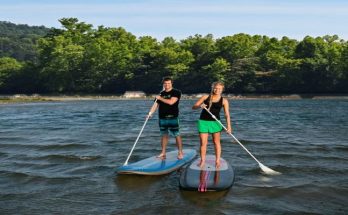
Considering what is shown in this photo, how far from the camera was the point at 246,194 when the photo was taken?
10.1 meters

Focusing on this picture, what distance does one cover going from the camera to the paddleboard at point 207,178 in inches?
396

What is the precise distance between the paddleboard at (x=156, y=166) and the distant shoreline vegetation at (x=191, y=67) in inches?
3362

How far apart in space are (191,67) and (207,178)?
97.7 metres

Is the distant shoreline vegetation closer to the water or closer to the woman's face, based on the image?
the water

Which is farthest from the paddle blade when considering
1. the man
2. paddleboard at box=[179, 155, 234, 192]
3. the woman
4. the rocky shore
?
the rocky shore

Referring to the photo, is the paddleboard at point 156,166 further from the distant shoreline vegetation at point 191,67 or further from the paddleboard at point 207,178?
the distant shoreline vegetation at point 191,67

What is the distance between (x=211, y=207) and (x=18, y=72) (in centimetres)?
11414

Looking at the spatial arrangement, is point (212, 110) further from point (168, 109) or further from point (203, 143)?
point (168, 109)

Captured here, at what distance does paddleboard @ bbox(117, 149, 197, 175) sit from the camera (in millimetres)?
11636

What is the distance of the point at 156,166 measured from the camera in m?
12.1

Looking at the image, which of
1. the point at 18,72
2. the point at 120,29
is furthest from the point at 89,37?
the point at 18,72

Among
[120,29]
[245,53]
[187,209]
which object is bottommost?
[187,209]

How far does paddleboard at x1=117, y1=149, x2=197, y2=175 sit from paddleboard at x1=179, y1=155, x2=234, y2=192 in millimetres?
948

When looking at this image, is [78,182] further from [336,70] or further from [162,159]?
[336,70]
